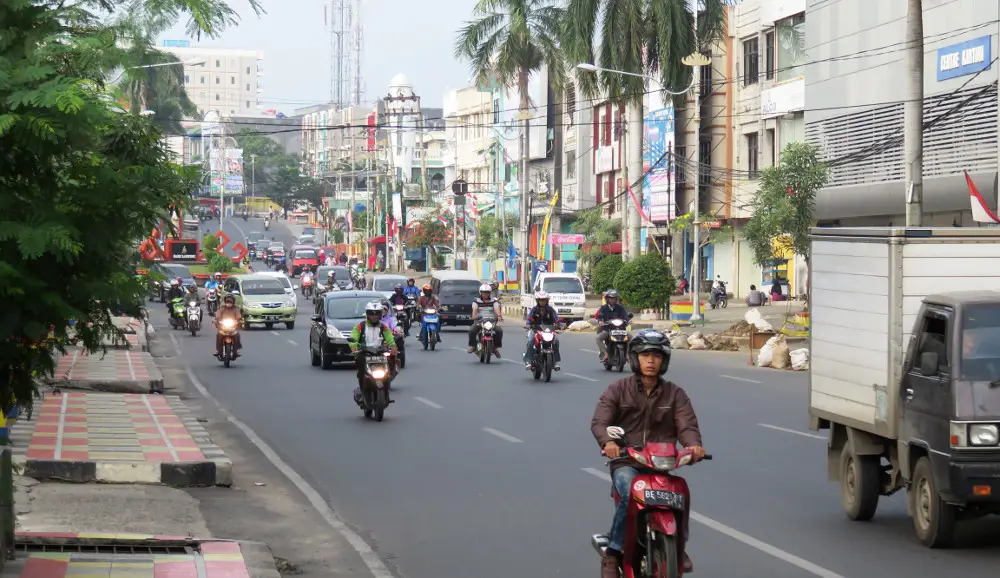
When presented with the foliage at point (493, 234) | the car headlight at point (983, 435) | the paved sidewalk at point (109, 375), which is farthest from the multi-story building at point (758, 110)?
the car headlight at point (983, 435)

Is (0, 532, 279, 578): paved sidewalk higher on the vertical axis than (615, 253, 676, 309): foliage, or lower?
lower

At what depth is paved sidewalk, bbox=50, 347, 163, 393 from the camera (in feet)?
78.3

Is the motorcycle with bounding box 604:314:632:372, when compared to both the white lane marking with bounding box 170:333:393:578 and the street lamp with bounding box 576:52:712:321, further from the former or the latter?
the street lamp with bounding box 576:52:712:321

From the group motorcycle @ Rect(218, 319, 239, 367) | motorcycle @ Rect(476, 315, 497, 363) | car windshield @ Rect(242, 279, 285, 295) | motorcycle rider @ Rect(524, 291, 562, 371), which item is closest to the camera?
motorcycle rider @ Rect(524, 291, 562, 371)

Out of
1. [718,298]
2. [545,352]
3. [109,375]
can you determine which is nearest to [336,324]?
[545,352]

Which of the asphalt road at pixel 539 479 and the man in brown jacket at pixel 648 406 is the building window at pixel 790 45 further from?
the man in brown jacket at pixel 648 406

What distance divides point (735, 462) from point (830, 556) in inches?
215

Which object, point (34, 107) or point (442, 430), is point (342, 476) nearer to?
point (442, 430)

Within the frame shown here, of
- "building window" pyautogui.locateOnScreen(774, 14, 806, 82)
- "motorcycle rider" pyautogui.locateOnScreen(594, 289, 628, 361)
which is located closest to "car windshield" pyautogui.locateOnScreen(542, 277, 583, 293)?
"building window" pyautogui.locateOnScreen(774, 14, 806, 82)

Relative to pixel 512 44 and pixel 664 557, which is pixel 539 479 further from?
pixel 512 44

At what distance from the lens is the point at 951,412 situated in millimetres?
10070

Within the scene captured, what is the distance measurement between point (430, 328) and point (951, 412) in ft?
89.7

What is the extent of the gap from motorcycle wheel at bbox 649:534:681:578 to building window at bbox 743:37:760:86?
54974 mm

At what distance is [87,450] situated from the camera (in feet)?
50.2
